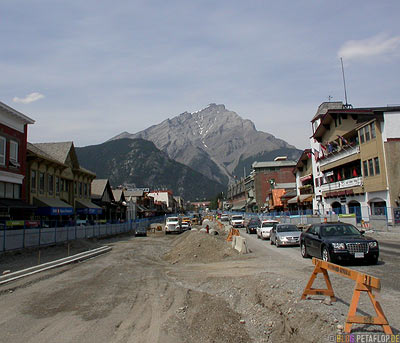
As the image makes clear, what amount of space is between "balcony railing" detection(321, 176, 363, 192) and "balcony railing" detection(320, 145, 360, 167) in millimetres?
2922

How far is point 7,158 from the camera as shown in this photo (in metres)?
30.7

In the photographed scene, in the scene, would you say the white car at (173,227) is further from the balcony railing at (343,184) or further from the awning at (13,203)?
the awning at (13,203)

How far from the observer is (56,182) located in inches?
1687

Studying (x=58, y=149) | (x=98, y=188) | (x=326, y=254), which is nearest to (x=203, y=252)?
(x=326, y=254)

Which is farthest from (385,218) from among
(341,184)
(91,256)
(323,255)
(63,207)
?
(63,207)

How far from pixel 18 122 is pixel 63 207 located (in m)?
10.7

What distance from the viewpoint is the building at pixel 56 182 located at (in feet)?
120

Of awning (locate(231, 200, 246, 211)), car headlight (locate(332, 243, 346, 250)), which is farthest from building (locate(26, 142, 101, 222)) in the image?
awning (locate(231, 200, 246, 211))

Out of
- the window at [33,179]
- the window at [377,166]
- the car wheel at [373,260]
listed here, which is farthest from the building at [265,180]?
Result: the car wheel at [373,260]

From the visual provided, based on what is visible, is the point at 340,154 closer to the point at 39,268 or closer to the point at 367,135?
the point at 367,135

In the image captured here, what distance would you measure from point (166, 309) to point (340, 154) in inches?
1645

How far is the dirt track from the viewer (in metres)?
6.77

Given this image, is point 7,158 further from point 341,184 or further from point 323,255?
point 341,184

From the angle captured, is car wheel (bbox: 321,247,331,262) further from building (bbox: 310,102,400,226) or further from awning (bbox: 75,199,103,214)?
awning (bbox: 75,199,103,214)
